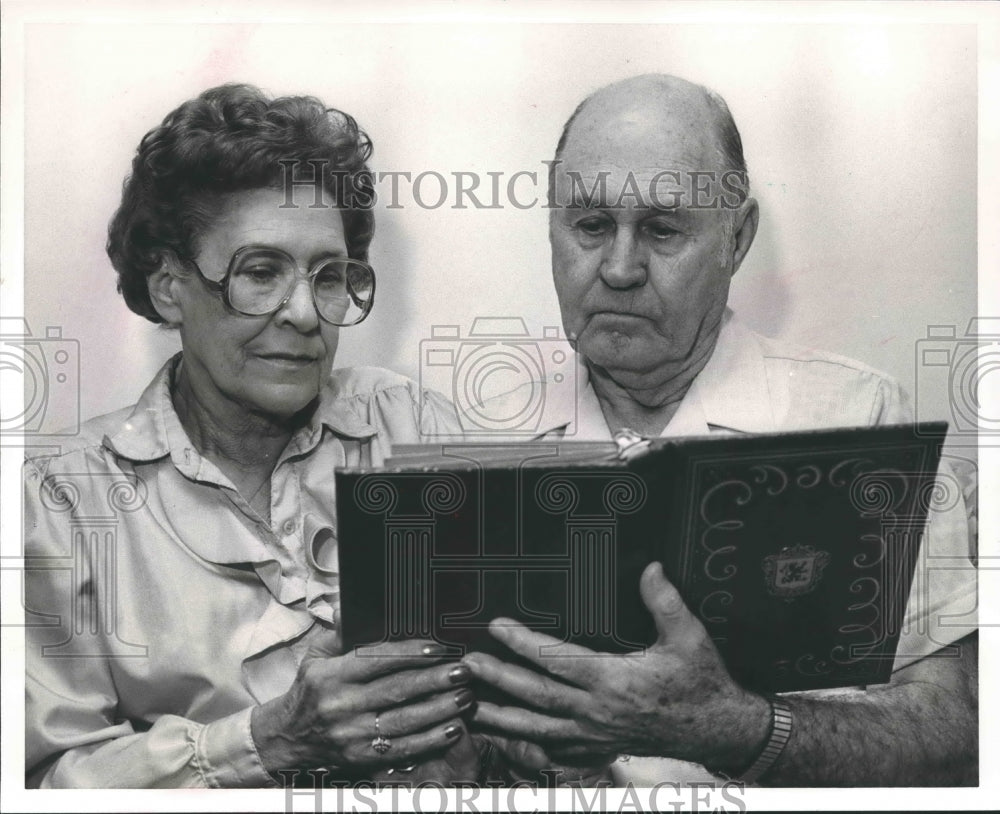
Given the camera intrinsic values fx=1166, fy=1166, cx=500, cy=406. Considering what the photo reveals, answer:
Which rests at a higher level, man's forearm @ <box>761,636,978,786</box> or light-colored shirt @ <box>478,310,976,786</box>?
light-colored shirt @ <box>478,310,976,786</box>

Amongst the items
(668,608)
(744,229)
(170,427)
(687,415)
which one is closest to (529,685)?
(668,608)

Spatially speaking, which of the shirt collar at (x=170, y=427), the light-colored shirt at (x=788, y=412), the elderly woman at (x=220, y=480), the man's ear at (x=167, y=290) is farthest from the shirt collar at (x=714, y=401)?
the man's ear at (x=167, y=290)

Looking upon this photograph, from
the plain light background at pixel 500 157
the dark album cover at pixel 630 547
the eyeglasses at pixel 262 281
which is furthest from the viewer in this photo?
the plain light background at pixel 500 157

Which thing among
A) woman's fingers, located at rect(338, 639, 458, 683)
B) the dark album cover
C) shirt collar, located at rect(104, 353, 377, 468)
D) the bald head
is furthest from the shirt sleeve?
the bald head

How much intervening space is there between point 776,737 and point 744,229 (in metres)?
1.02

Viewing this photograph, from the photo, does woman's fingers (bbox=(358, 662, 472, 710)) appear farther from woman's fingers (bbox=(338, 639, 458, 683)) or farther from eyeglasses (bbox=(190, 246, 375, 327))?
eyeglasses (bbox=(190, 246, 375, 327))

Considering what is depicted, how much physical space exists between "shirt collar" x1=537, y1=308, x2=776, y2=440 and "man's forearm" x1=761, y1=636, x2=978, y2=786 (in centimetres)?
57

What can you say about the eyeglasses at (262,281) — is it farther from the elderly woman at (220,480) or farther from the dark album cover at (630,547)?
the dark album cover at (630,547)

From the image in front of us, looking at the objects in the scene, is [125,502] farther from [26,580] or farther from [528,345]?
[528,345]

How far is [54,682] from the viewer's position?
2.38 meters

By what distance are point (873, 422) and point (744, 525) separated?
0.44 m

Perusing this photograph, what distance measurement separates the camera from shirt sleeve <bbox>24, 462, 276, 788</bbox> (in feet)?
7.64

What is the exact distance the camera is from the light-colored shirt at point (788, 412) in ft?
7.82

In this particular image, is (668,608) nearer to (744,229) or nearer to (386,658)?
(386,658)
